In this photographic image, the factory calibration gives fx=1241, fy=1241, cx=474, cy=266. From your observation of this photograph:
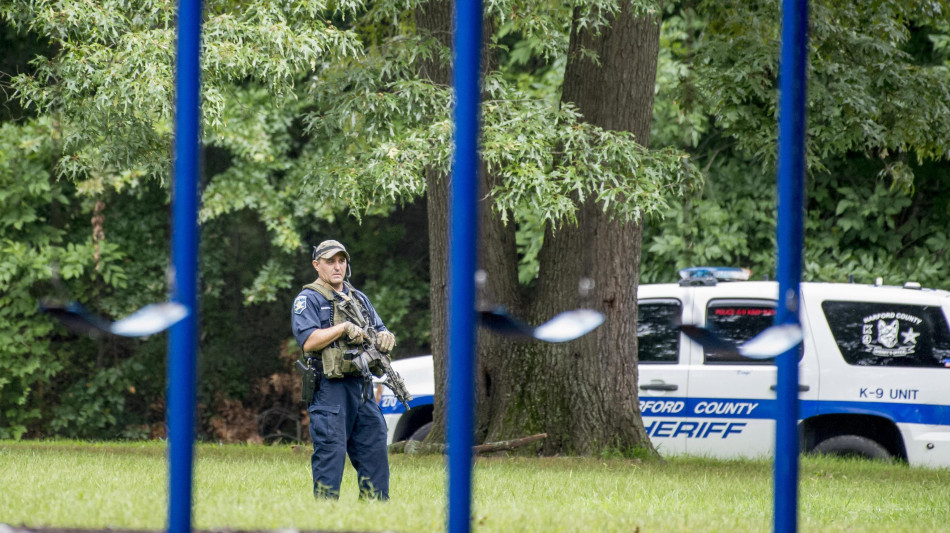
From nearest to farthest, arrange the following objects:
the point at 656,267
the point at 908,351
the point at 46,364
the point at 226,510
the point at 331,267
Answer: the point at 226,510
the point at 331,267
the point at 908,351
the point at 656,267
the point at 46,364

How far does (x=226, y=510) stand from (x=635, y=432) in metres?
5.52

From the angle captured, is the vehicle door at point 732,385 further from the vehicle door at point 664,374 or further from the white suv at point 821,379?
the vehicle door at point 664,374

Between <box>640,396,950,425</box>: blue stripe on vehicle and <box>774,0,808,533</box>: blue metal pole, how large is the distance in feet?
22.4

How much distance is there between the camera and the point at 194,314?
9.89 feet

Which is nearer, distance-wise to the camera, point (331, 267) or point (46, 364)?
point (331, 267)

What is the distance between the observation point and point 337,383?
258 inches

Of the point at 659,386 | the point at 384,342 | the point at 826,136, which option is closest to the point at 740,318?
the point at 659,386

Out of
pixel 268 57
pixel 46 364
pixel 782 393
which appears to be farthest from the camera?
pixel 46 364

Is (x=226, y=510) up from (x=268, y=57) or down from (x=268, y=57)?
down

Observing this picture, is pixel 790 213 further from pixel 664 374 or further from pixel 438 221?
pixel 664 374

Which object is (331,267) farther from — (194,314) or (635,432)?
(635,432)

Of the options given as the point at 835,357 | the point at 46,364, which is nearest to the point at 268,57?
the point at 835,357

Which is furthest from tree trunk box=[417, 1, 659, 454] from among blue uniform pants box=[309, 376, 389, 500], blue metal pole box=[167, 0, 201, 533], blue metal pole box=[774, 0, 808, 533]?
blue metal pole box=[167, 0, 201, 533]

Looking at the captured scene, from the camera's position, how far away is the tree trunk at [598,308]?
34.2 ft
